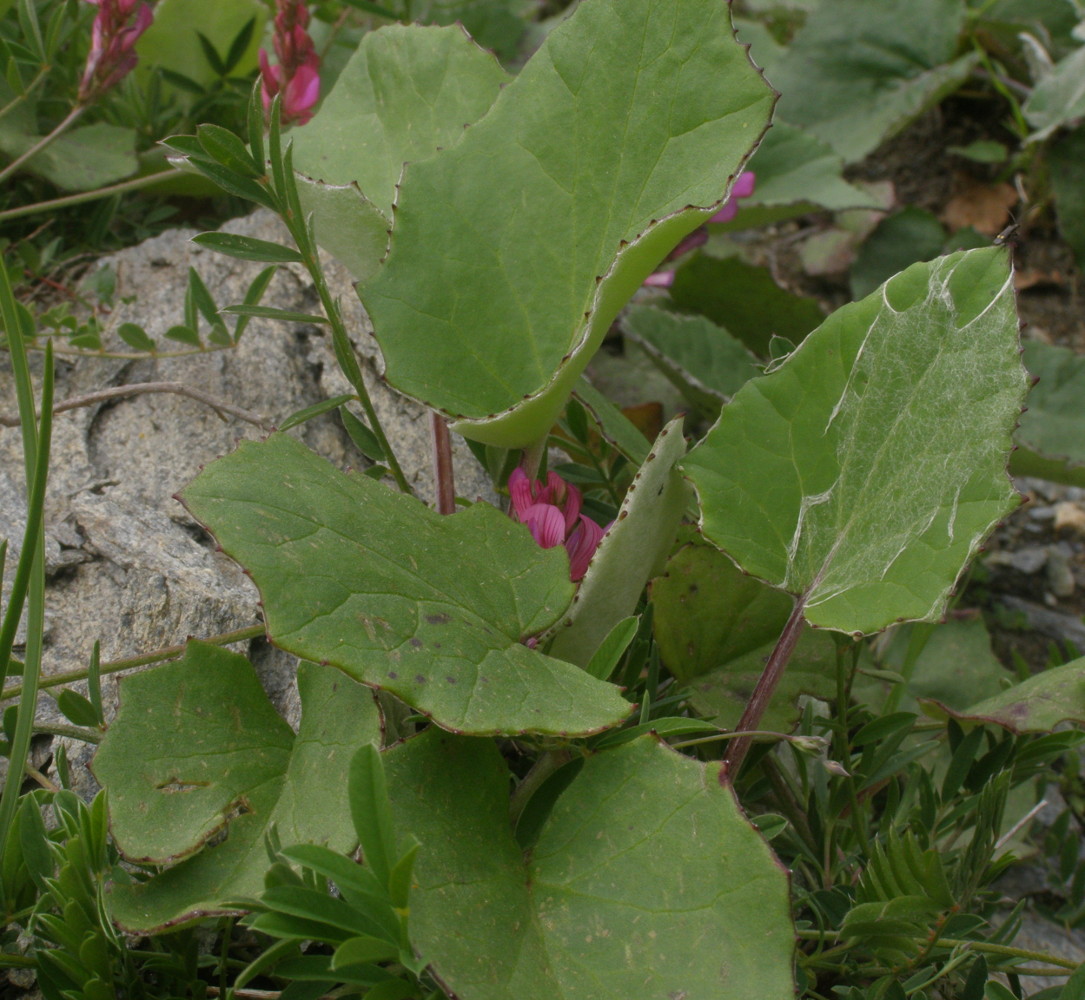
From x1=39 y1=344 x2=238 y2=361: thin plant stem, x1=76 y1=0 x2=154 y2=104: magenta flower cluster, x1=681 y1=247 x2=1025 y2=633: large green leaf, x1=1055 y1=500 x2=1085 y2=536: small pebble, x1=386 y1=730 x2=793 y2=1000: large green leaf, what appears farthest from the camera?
x1=1055 y1=500 x2=1085 y2=536: small pebble

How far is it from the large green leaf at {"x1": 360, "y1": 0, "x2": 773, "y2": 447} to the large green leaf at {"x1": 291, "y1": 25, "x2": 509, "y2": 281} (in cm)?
17

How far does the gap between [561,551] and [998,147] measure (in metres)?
2.26

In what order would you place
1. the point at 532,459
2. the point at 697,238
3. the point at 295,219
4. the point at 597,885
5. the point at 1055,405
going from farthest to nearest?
the point at 1055,405 → the point at 697,238 → the point at 532,459 → the point at 295,219 → the point at 597,885

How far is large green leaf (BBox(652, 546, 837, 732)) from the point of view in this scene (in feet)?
3.50

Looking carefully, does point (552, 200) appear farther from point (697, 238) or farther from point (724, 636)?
point (697, 238)

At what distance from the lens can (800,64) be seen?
8.70ft

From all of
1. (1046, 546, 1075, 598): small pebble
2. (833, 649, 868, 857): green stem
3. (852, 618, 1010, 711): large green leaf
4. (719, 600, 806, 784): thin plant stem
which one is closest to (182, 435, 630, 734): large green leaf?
(719, 600, 806, 784): thin plant stem

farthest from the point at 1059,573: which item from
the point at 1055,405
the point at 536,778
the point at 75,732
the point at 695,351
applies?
the point at 75,732

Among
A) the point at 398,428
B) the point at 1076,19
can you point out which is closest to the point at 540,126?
the point at 398,428

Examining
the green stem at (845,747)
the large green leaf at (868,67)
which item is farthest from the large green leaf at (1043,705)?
the large green leaf at (868,67)

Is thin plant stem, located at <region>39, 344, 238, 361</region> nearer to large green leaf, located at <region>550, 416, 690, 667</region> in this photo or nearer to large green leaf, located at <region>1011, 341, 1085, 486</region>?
large green leaf, located at <region>550, 416, 690, 667</region>

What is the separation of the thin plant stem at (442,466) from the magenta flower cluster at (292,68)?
0.56 metres

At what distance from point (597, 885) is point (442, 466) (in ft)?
1.72

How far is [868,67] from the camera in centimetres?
260
